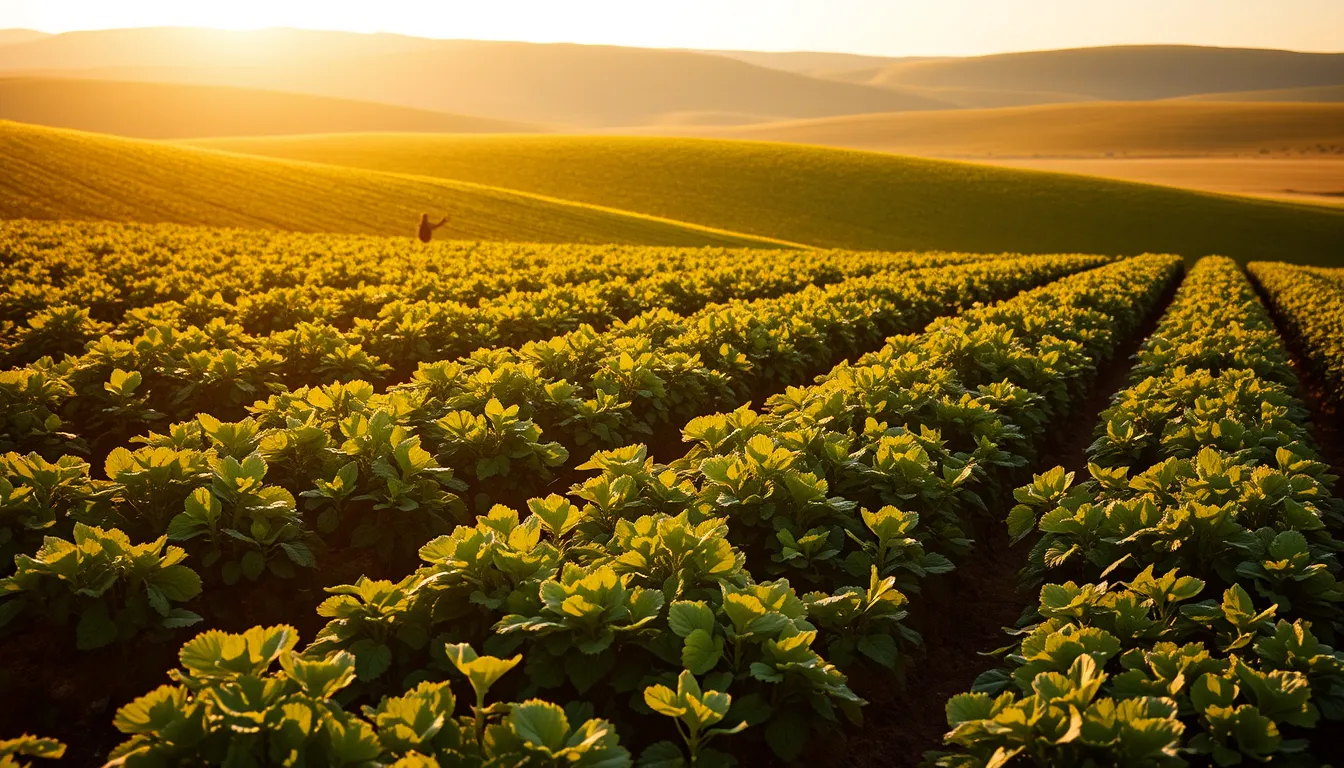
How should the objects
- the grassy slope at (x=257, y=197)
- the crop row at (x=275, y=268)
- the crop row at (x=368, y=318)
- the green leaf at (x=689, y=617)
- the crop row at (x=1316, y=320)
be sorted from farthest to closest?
the grassy slope at (x=257, y=197) → the crop row at (x=275, y=268) → the crop row at (x=1316, y=320) → the crop row at (x=368, y=318) → the green leaf at (x=689, y=617)

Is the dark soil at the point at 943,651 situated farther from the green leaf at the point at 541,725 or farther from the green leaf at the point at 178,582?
the green leaf at the point at 178,582

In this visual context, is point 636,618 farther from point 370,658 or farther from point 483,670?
point 370,658

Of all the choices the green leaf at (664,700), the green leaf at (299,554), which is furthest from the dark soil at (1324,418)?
the green leaf at (299,554)

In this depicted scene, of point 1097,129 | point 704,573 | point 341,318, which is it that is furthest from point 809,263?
point 1097,129

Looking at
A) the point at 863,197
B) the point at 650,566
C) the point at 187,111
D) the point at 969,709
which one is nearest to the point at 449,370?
the point at 650,566

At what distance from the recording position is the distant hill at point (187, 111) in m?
122

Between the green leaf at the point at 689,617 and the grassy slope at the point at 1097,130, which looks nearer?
the green leaf at the point at 689,617

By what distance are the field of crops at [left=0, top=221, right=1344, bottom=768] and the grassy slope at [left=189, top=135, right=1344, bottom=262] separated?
44.9 m

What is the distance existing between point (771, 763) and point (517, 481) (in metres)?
3.47

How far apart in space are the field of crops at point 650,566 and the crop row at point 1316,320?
11.3 feet

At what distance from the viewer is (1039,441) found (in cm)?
971

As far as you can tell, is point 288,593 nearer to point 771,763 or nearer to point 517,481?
point 517,481

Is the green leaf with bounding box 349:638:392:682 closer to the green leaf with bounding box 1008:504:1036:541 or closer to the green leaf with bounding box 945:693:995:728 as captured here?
the green leaf with bounding box 945:693:995:728

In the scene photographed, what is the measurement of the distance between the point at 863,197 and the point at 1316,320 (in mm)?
45191
